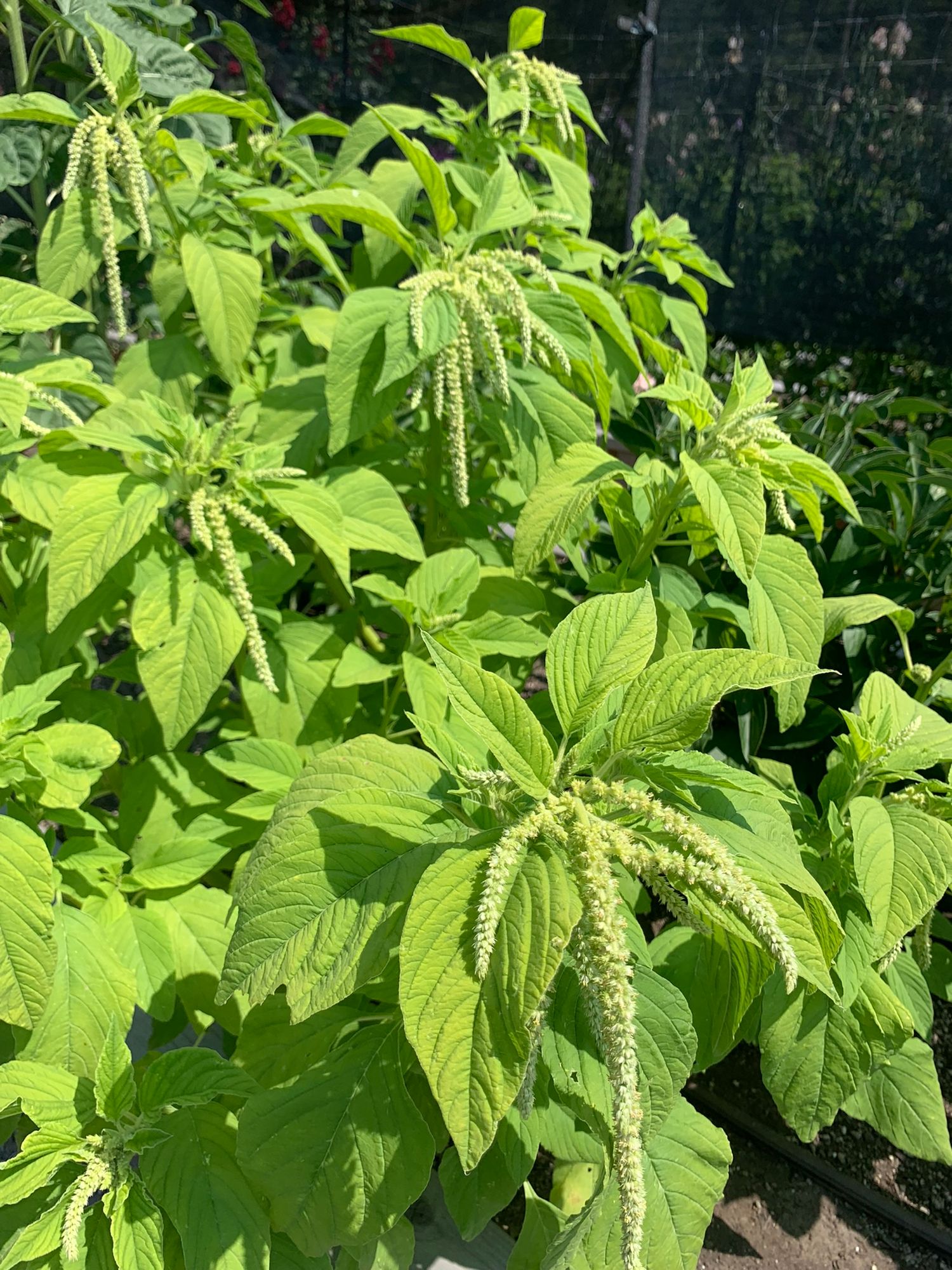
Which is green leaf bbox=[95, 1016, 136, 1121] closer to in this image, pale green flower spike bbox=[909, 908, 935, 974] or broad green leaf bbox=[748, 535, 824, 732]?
broad green leaf bbox=[748, 535, 824, 732]

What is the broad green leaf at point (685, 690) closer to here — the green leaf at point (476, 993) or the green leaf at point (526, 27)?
the green leaf at point (476, 993)

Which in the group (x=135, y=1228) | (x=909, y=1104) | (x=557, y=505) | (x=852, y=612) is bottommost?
(x=909, y=1104)

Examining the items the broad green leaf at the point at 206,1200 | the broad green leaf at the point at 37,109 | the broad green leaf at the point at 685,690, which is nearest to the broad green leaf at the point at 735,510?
the broad green leaf at the point at 685,690

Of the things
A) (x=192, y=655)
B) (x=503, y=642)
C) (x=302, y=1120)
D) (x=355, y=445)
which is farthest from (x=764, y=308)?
(x=302, y=1120)

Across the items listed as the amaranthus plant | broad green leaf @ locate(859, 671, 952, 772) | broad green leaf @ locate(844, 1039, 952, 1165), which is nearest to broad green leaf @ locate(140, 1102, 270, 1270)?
the amaranthus plant

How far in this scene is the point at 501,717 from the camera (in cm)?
89

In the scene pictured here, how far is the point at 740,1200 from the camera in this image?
1.75 meters

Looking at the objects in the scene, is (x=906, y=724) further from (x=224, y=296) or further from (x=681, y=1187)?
(x=224, y=296)

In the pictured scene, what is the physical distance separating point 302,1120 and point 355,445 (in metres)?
1.33

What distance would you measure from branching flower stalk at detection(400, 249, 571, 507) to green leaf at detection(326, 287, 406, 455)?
0.21 ft

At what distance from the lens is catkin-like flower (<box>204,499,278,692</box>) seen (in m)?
1.24

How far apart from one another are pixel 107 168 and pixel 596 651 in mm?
1256

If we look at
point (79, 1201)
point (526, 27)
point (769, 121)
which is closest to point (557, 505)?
point (79, 1201)

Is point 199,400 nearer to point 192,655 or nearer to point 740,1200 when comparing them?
point 192,655
